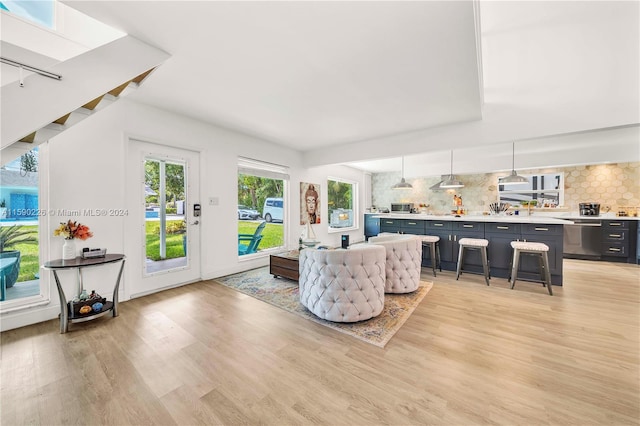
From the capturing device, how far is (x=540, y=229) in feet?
12.3

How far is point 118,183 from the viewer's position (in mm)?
3027

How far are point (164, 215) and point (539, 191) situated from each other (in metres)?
8.36

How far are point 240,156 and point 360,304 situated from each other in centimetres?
337

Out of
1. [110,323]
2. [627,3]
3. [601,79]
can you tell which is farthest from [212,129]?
[601,79]

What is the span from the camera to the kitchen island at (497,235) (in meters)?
3.67

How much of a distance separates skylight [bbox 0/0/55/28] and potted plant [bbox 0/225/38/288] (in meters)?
2.01

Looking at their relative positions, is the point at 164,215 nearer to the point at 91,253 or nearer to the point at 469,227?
the point at 91,253

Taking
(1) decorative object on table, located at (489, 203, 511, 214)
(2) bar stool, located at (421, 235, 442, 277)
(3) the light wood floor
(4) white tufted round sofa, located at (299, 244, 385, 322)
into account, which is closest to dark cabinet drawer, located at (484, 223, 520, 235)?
(2) bar stool, located at (421, 235, 442, 277)

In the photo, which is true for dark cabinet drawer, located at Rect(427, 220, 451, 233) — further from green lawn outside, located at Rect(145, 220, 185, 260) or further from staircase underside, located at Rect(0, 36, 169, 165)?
staircase underside, located at Rect(0, 36, 169, 165)

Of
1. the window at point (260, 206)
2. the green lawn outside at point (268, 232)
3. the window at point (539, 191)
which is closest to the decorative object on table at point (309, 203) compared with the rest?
the window at point (260, 206)

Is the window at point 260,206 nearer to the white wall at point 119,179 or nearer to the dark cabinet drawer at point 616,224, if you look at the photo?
the white wall at point 119,179

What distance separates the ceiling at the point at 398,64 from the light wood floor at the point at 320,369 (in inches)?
100

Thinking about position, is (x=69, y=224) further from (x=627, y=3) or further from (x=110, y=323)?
(x=627, y=3)

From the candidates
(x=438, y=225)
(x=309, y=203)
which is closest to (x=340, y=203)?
(x=309, y=203)
